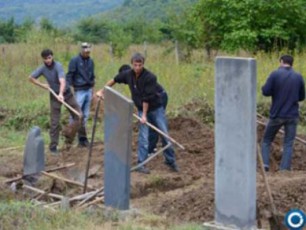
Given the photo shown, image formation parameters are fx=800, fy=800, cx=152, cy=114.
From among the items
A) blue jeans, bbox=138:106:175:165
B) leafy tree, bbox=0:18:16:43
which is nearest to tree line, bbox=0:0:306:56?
leafy tree, bbox=0:18:16:43

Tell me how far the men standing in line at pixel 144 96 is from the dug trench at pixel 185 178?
43cm

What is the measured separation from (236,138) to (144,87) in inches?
152

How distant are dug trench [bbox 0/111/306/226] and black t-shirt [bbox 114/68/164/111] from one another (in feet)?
3.38

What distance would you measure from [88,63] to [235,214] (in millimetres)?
6525

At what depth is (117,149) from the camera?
27.5 ft

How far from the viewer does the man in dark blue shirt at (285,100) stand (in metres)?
11.3

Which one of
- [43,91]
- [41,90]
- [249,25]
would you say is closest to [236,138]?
[43,91]

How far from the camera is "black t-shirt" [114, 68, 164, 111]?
11180 mm

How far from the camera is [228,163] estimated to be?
7.58m

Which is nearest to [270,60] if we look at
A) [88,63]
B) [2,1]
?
[88,63]

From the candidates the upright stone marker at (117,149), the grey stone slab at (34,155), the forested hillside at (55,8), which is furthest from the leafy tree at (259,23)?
the forested hillside at (55,8)

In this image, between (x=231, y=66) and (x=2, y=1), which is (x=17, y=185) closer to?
(x=231, y=66)

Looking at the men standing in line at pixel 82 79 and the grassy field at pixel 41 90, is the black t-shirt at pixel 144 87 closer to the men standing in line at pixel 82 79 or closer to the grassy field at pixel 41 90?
the men standing in line at pixel 82 79

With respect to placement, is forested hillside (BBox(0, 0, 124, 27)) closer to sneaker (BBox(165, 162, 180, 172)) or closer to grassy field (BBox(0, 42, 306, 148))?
grassy field (BBox(0, 42, 306, 148))
